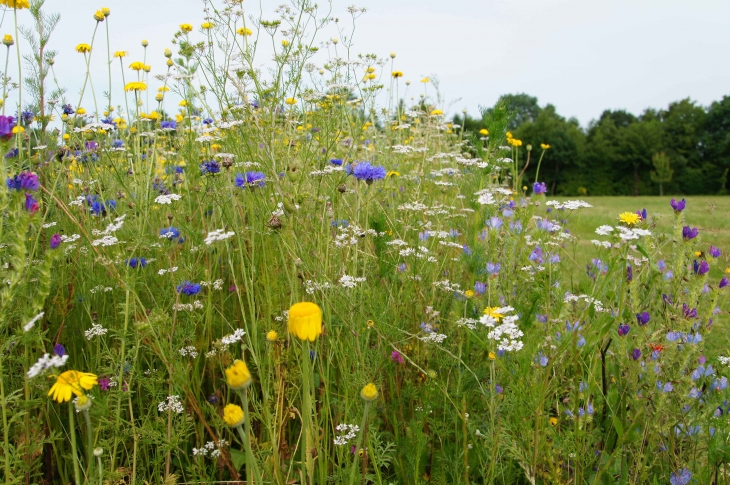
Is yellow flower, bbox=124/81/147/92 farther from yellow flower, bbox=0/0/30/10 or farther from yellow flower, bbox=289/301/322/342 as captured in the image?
yellow flower, bbox=289/301/322/342

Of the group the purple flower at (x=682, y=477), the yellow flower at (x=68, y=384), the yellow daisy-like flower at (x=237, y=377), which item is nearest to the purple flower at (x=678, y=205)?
the purple flower at (x=682, y=477)

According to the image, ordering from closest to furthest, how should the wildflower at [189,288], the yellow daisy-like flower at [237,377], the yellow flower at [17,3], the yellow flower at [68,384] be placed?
1. the yellow daisy-like flower at [237,377]
2. the yellow flower at [68,384]
3. the wildflower at [189,288]
4. the yellow flower at [17,3]

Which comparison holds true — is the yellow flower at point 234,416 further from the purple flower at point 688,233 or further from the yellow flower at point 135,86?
the yellow flower at point 135,86

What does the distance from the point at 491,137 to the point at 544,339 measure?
30.8 inches

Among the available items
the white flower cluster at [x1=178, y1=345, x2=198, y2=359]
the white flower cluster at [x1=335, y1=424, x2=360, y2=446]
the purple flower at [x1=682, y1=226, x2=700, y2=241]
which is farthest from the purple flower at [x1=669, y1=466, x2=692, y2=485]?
the white flower cluster at [x1=178, y1=345, x2=198, y2=359]

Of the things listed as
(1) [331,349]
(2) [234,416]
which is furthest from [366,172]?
(2) [234,416]

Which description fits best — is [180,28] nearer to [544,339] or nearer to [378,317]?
[378,317]

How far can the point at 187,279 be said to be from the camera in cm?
180

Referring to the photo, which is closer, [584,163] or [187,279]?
[187,279]

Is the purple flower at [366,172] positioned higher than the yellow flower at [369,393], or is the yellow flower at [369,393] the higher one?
the purple flower at [366,172]

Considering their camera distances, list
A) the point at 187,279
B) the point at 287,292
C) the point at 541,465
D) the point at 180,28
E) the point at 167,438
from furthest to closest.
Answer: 1. the point at 180,28
2. the point at 287,292
3. the point at 187,279
4. the point at 541,465
5. the point at 167,438

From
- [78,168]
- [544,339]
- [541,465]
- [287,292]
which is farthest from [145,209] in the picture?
[541,465]

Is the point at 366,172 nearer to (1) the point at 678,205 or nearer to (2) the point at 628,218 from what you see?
(2) the point at 628,218

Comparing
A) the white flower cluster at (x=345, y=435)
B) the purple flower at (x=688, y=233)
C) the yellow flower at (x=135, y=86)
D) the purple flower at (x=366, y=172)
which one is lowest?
the white flower cluster at (x=345, y=435)
